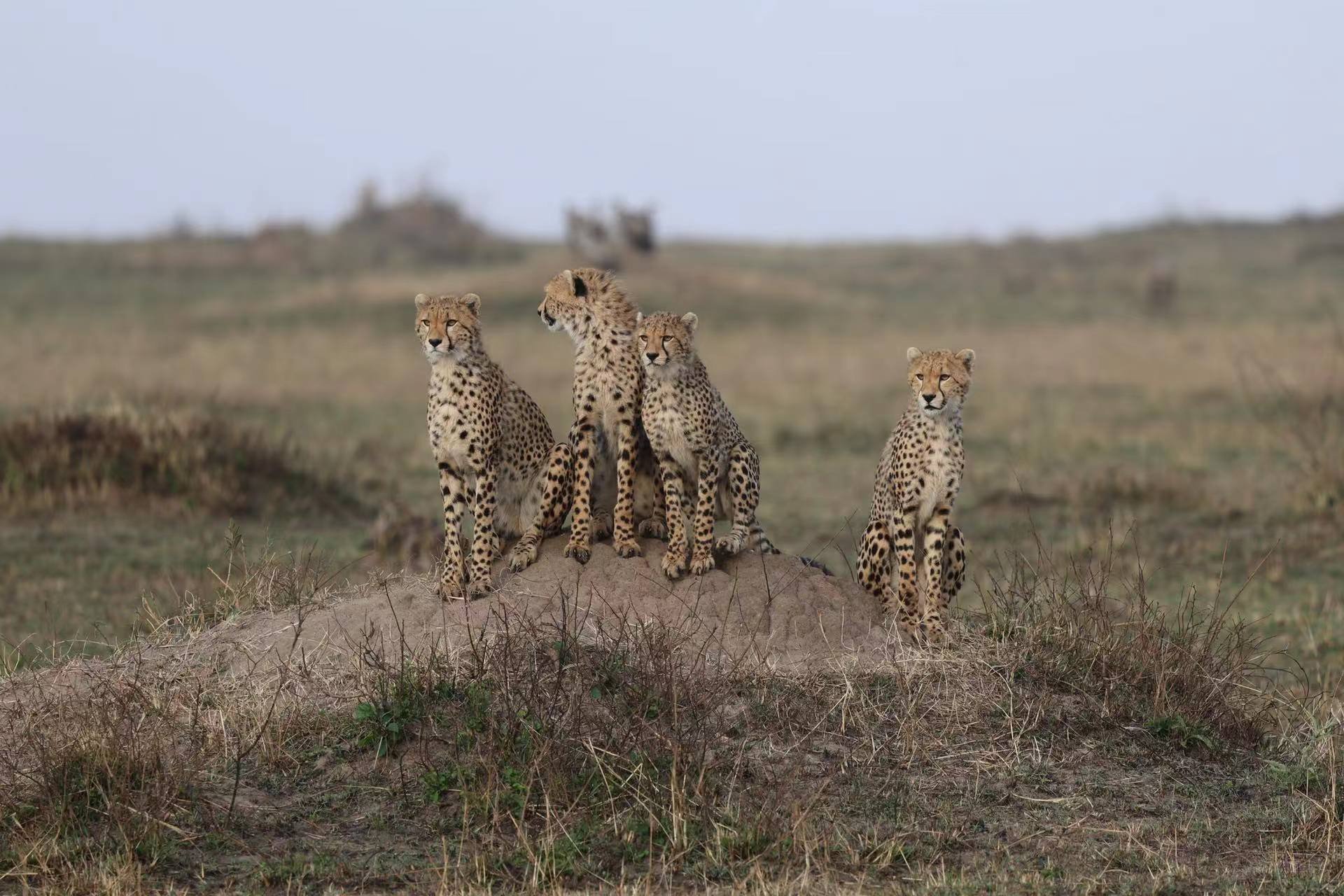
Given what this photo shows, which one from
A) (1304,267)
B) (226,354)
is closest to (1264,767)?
(226,354)

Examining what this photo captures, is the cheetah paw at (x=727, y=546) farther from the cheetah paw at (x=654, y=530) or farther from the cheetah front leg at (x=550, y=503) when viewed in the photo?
the cheetah front leg at (x=550, y=503)

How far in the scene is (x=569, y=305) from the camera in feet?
19.3

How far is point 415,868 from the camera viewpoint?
4.55 meters

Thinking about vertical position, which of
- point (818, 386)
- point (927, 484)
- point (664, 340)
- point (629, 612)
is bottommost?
point (818, 386)

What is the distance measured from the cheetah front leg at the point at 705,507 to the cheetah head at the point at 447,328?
2.88 feet

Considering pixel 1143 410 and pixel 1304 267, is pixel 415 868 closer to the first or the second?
pixel 1143 410

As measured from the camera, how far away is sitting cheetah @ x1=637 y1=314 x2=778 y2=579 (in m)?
5.62

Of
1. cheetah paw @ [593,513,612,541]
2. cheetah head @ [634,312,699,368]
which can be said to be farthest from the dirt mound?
cheetah head @ [634,312,699,368]

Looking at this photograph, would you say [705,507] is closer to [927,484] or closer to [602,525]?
[602,525]

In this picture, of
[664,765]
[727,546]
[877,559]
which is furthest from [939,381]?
[664,765]

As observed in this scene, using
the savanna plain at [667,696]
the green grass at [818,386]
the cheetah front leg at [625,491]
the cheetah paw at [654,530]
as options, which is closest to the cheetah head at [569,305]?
the cheetah front leg at [625,491]

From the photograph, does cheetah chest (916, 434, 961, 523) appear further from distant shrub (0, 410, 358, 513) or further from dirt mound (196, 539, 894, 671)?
distant shrub (0, 410, 358, 513)

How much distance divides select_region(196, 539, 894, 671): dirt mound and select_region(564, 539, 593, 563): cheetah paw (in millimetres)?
30

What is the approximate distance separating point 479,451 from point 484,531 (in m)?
0.30
